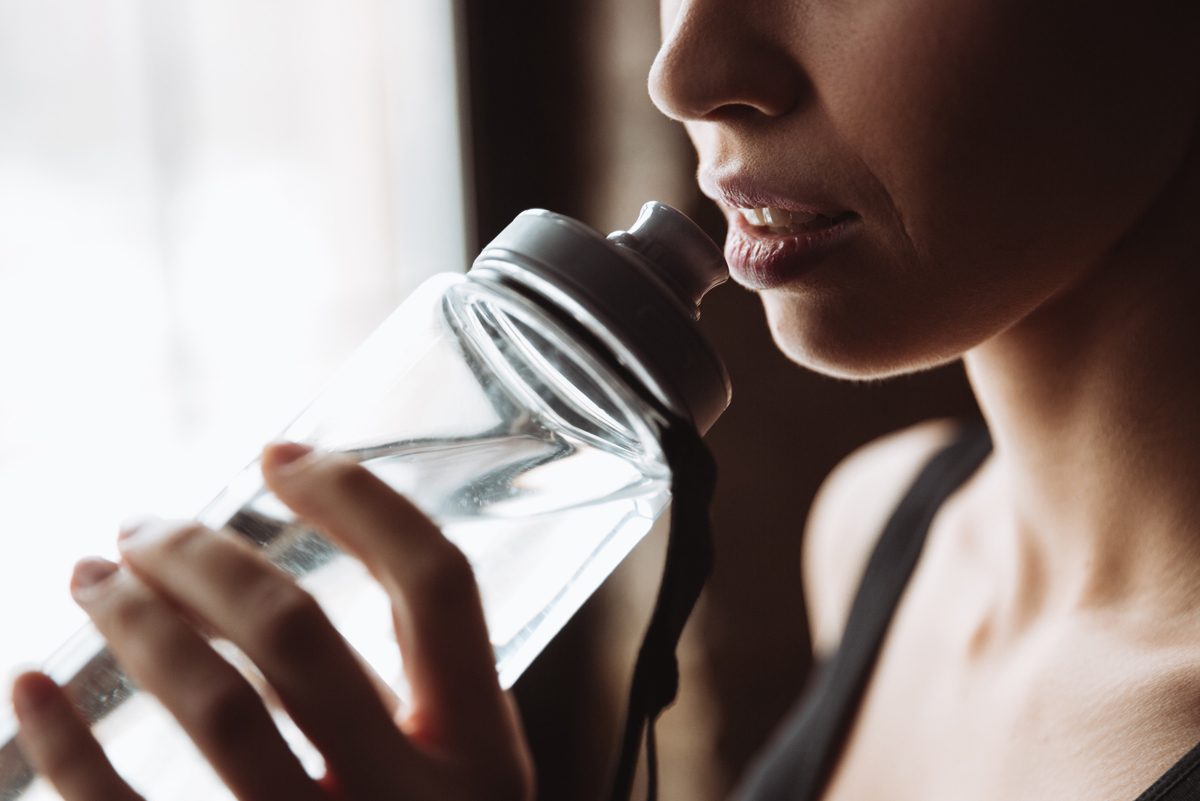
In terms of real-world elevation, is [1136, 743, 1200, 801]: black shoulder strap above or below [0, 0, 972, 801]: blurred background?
below

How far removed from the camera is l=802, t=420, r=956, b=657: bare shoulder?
82 centimetres

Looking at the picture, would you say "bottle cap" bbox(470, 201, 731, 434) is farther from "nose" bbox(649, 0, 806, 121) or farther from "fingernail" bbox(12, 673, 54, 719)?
"fingernail" bbox(12, 673, 54, 719)

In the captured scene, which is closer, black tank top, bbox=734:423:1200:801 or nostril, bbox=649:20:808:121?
nostril, bbox=649:20:808:121

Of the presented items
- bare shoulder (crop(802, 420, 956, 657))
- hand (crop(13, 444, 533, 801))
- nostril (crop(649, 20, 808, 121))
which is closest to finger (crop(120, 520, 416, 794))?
hand (crop(13, 444, 533, 801))

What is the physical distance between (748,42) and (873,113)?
6cm

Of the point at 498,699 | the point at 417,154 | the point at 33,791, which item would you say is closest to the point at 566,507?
the point at 498,699

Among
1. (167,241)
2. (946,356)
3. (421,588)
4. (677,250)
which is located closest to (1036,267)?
(946,356)

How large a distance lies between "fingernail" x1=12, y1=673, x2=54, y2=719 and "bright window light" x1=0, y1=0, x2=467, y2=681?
28cm

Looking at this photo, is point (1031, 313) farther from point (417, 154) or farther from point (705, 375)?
point (417, 154)

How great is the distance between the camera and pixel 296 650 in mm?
332

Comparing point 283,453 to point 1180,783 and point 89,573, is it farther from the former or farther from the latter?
point 1180,783

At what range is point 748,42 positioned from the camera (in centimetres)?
41

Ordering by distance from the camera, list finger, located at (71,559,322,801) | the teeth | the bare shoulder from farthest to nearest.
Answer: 1. the bare shoulder
2. the teeth
3. finger, located at (71,559,322,801)

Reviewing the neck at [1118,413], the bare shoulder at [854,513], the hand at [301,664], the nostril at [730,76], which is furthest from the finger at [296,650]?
the bare shoulder at [854,513]
